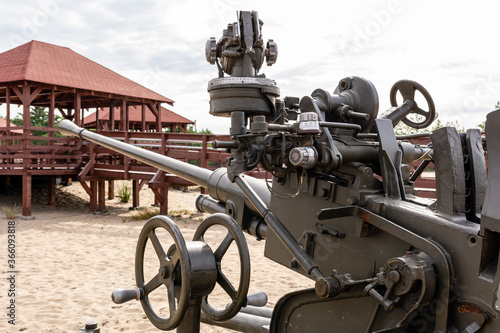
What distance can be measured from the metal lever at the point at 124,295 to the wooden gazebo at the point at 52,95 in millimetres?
10986

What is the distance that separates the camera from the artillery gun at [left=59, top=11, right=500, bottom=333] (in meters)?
2.20

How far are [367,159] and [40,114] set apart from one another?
41594 mm

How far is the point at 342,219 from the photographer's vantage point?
9.28ft

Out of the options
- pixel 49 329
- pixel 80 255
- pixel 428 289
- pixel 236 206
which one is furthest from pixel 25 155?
pixel 428 289

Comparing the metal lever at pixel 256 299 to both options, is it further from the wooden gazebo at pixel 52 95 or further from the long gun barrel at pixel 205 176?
the wooden gazebo at pixel 52 95

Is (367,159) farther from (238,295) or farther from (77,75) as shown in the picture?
(77,75)

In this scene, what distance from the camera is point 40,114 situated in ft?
131

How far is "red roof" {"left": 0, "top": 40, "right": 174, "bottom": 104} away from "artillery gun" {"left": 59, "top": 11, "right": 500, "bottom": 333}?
42.5ft

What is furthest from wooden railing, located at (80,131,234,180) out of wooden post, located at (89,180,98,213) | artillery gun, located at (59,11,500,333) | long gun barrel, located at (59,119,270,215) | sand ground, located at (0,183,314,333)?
artillery gun, located at (59,11,500,333)

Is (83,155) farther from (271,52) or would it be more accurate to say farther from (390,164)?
(390,164)

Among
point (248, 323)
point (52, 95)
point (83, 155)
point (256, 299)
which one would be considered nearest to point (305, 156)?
point (256, 299)

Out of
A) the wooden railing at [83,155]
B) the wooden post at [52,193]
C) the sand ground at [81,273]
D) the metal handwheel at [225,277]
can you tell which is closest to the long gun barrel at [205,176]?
the metal handwheel at [225,277]

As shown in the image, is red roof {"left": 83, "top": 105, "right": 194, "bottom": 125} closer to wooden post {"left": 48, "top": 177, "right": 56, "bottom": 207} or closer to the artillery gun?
wooden post {"left": 48, "top": 177, "right": 56, "bottom": 207}

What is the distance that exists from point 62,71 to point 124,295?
15531 mm
